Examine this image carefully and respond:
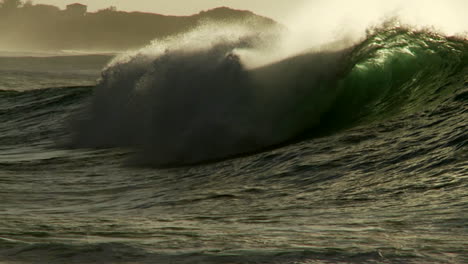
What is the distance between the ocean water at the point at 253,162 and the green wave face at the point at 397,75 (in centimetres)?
3

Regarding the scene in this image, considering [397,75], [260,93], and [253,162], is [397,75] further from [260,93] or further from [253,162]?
[253,162]

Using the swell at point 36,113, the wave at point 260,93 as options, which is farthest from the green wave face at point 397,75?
the swell at point 36,113

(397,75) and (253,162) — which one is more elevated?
(397,75)

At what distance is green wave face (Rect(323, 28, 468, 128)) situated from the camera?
10.2 meters

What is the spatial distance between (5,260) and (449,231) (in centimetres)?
271

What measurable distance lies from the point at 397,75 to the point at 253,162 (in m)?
3.77

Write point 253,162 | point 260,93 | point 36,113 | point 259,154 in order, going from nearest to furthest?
1. point 253,162
2. point 259,154
3. point 260,93
4. point 36,113

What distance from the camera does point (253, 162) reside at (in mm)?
8727

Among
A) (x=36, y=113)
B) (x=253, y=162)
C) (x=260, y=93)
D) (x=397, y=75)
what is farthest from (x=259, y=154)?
(x=36, y=113)

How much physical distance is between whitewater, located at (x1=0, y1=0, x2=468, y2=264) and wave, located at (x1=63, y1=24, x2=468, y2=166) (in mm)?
30

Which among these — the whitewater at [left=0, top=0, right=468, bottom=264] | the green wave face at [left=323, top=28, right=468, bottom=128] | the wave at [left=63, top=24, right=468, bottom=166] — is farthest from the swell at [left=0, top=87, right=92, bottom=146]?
the green wave face at [left=323, top=28, right=468, bottom=128]

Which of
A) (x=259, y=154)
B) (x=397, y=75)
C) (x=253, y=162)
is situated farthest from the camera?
(x=397, y=75)

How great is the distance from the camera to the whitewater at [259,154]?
15.9ft

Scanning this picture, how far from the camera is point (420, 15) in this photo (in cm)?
1352
